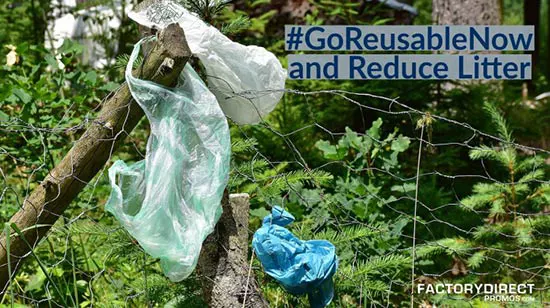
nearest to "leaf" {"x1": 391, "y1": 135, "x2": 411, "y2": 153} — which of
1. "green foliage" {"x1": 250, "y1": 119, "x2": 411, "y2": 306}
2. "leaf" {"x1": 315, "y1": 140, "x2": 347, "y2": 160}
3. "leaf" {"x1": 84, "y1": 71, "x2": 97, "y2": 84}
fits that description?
"green foliage" {"x1": 250, "y1": 119, "x2": 411, "y2": 306}

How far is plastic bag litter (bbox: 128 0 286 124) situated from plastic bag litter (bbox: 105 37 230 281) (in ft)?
0.38

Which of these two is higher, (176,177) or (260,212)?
(176,177)

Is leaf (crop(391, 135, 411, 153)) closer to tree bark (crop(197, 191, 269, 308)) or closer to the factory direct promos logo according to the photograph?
the factory direct promos logo

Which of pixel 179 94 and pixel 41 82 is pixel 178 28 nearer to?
pixel 179 94

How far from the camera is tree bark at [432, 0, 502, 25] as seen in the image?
625 cm

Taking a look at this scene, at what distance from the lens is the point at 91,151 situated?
2.66 m

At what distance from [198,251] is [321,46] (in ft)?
8.26

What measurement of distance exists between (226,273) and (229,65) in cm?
68

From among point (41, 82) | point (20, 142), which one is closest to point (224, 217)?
point (41, 82)

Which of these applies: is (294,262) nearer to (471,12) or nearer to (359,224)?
(359,224)

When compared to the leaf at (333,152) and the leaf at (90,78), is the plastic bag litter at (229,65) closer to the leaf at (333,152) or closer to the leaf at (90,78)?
the leaf at (333,152)

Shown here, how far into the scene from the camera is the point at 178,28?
255 cm

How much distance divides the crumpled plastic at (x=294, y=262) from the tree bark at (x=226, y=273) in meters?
0.07

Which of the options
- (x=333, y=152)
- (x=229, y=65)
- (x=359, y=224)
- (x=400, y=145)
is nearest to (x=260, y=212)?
(x=359, y=224)
